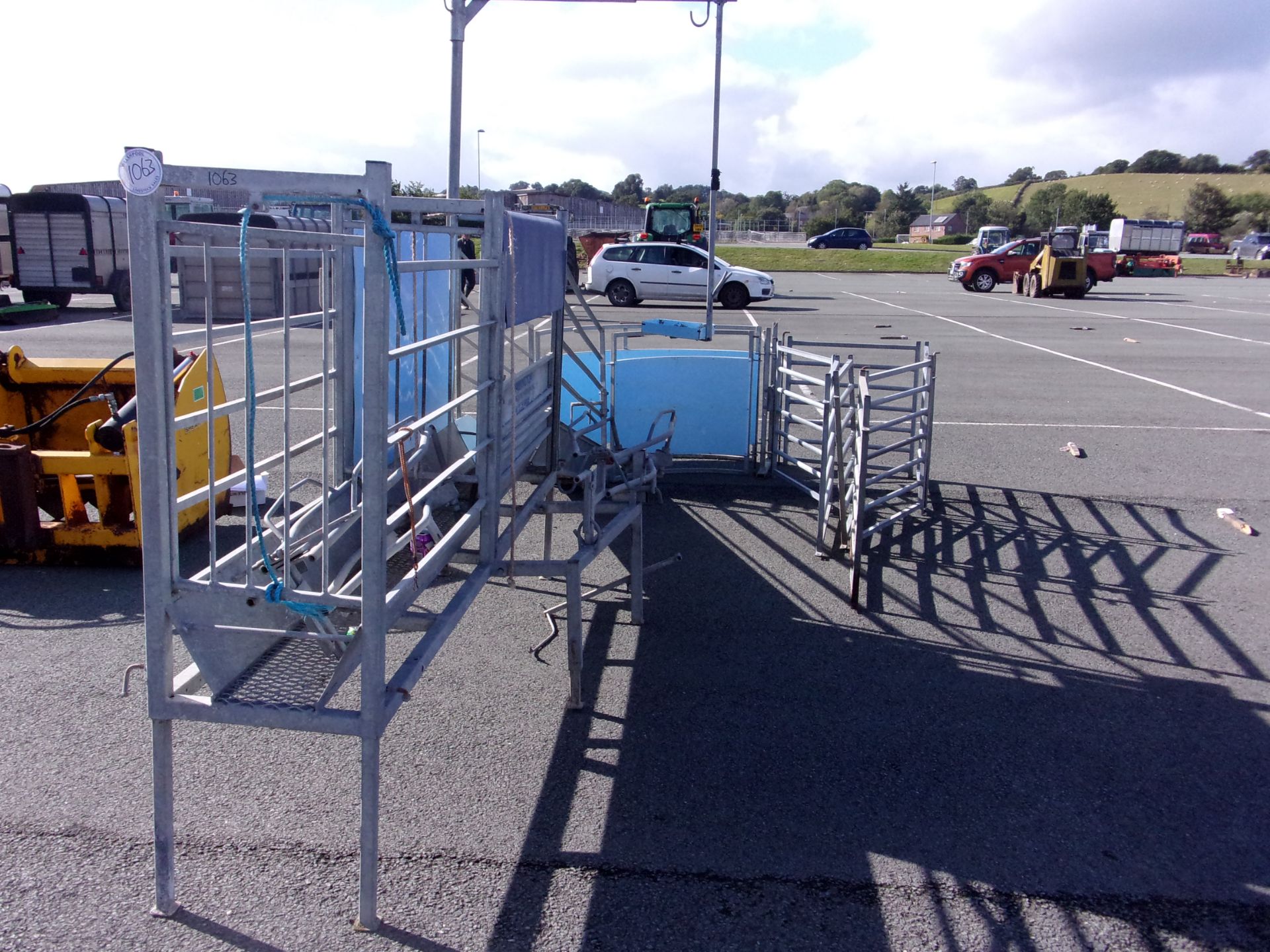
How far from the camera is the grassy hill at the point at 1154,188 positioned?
303 ft

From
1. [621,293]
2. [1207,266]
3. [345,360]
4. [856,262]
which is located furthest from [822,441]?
[1207,266]

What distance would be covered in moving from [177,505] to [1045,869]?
293cm

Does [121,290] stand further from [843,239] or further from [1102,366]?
[843,239]

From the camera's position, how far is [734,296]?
25125 mm

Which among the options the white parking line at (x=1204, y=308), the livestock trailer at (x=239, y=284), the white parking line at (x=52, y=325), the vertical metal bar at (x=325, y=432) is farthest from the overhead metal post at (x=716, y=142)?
Result: the white parking line at (x=1204, y=308)

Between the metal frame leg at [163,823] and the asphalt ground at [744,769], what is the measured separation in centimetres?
8

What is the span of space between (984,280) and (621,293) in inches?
572

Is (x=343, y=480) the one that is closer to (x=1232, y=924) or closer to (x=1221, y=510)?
(x=1232, y=924)

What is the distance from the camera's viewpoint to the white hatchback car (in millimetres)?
25109

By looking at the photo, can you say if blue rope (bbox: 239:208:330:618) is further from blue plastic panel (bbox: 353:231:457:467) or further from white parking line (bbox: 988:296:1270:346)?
white parking line (bbox: 988:296:1270:346)

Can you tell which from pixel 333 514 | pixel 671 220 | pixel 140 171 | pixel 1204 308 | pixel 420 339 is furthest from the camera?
pixel 671 220

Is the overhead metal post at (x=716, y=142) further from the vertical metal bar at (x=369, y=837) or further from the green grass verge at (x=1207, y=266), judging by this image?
the green grass verge at (x=1207, y=266)

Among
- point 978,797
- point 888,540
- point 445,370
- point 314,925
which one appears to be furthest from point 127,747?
point 888,540

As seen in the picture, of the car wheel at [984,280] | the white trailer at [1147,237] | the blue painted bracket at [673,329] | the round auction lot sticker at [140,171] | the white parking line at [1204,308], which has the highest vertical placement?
the white trailer at [1147,237]
